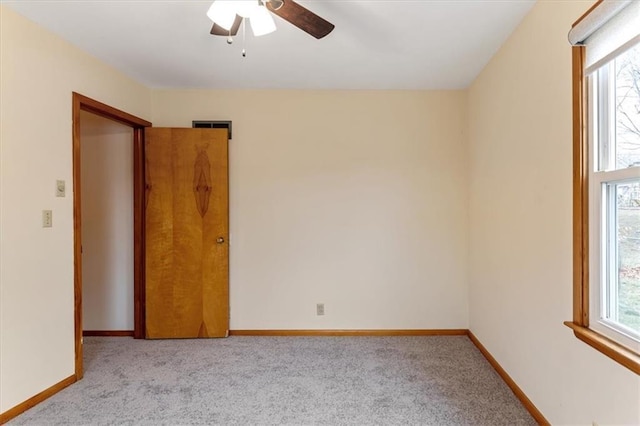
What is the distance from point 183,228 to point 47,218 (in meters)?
1.08

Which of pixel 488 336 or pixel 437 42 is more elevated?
pixel 437 42

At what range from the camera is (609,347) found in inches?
50.4

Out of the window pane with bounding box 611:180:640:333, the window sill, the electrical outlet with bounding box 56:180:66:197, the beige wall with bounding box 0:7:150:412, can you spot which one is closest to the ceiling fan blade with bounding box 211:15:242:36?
the beige wall with bounding box 0:7:150:412

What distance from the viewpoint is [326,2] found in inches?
71.5

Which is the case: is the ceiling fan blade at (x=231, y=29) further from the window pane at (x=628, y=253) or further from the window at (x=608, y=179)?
the window pane at (x=628, y=253)

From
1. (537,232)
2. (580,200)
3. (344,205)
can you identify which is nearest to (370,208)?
(344,205)

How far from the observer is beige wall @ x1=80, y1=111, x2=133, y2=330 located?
10.4ft

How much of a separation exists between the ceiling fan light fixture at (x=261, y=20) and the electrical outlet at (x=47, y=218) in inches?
71.5

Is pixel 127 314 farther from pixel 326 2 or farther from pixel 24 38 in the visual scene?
pixel 326 2

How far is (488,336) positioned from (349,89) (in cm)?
254

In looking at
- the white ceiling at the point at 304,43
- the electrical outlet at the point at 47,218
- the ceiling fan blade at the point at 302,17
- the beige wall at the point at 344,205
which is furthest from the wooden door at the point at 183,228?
the ceiling fan blade at the point at 302,17

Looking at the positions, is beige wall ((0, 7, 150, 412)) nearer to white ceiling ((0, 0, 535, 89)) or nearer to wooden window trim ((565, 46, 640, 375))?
white ceiling ((0, 0, 535, 89))

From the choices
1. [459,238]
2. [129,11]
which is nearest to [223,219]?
[129,11]

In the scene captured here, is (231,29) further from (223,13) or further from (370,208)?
(370,208)
